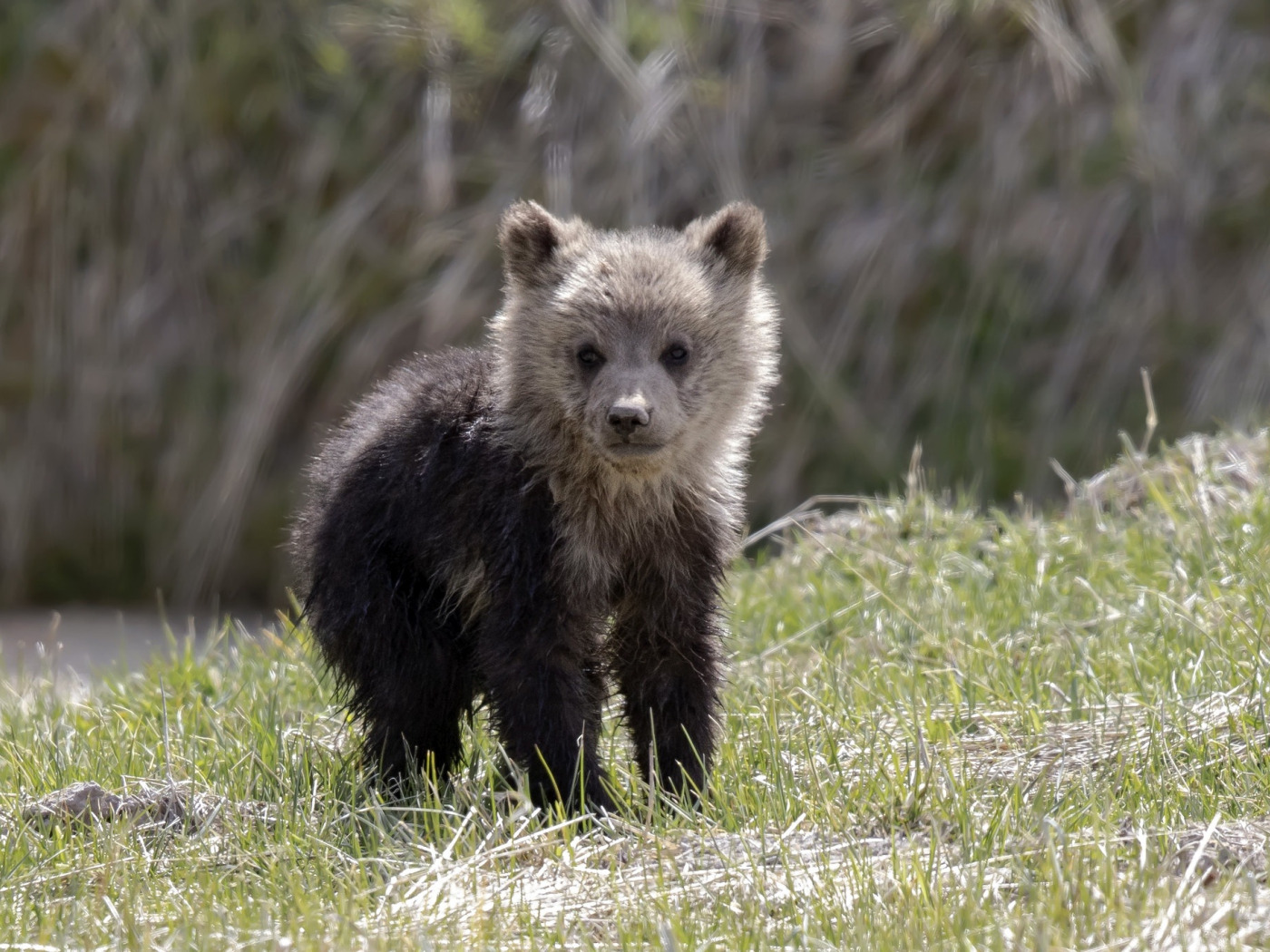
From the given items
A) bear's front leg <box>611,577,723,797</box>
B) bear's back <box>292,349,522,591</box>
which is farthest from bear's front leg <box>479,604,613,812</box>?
bear's back <box>292,349,522,591</box>

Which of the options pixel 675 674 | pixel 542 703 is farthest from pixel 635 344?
pixel 542 703

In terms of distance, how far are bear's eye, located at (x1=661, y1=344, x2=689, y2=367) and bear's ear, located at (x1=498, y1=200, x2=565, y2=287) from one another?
0.43 meters

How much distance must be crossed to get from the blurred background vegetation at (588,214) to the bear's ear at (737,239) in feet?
11.7

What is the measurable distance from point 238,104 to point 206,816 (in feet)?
21.3

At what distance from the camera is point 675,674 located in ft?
14.2

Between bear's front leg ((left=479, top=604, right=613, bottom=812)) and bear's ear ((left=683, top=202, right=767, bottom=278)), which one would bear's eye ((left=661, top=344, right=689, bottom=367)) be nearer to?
bear's ear ((left=683, top=202, right=767, bottom=278))

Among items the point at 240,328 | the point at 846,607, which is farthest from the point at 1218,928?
the point at 240,328

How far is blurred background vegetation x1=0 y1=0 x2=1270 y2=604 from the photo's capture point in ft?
27.8

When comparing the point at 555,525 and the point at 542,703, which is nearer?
the point at 542,703

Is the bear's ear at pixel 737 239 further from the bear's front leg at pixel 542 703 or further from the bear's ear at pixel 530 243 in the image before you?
the bear's front leg at pixel 542 703

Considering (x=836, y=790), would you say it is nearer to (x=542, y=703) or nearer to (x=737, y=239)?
(x=542, y=703)

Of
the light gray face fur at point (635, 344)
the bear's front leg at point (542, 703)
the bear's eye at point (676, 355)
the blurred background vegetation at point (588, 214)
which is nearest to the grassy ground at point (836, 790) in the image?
the bear's front leg at point (542, 703)

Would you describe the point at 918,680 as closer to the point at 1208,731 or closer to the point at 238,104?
the point at 1208,731

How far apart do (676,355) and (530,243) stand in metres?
0.54
